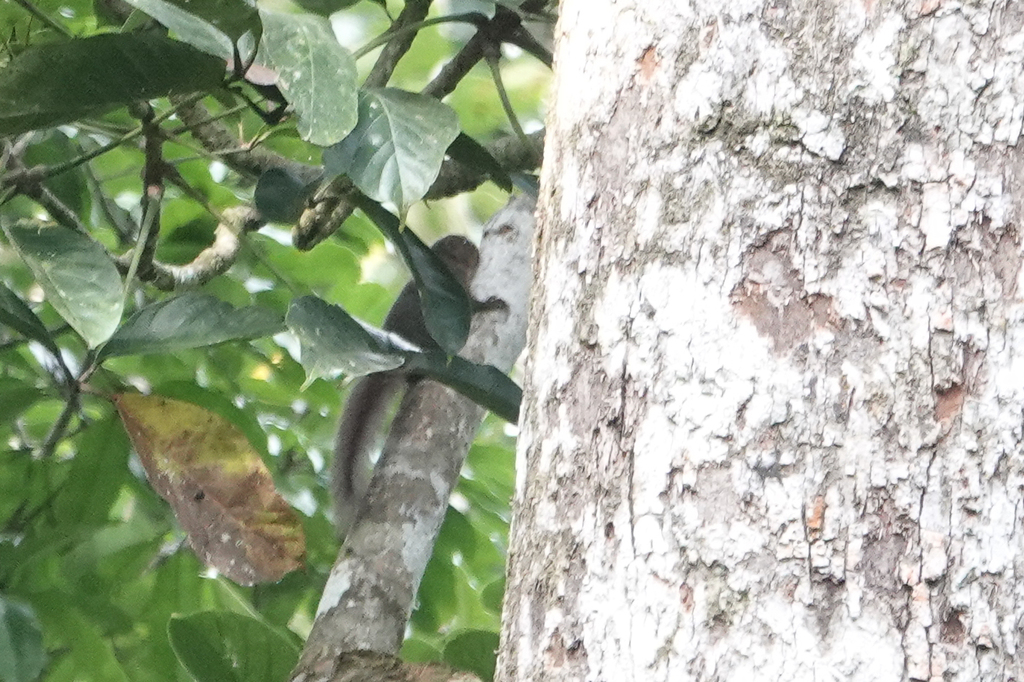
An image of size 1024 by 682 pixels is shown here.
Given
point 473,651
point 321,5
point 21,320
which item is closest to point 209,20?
point 321,5

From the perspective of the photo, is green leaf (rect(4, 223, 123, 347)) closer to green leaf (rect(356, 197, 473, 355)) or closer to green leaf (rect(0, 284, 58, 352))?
green leaf (rect(0, 284, 58, 352))

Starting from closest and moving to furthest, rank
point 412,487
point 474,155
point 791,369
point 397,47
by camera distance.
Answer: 1. point 791,369
2. point 474,155
3. point 412,487
4. point 397,47

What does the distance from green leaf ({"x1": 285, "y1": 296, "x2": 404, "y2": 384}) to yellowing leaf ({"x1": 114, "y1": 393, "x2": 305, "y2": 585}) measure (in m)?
0.18

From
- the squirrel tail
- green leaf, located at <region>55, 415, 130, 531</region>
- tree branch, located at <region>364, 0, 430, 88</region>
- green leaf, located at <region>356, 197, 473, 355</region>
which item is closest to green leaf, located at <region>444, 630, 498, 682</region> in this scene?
green leaf, located at <region>356, 197, 473, 355</region>

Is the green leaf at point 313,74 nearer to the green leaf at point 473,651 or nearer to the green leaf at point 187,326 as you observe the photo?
the green leaf at point 187,326

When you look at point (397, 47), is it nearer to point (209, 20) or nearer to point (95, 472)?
point (209, 20)

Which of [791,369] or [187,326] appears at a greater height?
[187,326]

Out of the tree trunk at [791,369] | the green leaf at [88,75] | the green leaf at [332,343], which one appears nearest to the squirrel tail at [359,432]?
the green leaf at [332,343]

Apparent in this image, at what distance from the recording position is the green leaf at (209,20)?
0.91 metres

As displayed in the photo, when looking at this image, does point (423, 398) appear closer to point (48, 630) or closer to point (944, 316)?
point (48, 630)

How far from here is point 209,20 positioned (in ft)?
3.39

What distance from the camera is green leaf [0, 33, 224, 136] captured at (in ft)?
3.28

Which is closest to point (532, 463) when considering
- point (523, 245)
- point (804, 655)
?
point (804, 655)

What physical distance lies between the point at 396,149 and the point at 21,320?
416mm
